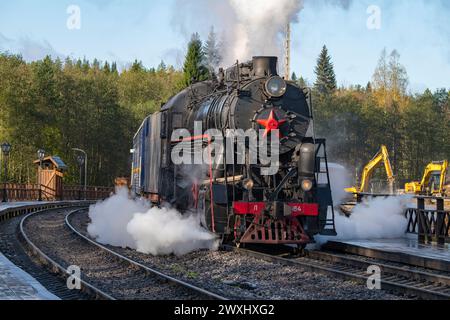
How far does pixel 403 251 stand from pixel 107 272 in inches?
249

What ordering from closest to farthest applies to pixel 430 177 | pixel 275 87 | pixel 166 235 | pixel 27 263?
pixel 275 87, pixel 27 263, pixel 166 235, pixel 430 177

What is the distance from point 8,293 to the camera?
8.17 m

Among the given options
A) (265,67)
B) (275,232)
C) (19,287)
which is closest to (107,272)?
(19,287)

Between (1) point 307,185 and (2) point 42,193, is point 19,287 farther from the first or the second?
(2) point 42,193

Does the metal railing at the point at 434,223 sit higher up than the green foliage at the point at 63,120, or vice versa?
the green foliage at the point at 63,120

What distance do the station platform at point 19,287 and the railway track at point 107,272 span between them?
2.32 feet

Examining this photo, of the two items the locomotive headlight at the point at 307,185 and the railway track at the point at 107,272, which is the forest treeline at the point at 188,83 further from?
the locomotive headlight at the point at 307,185

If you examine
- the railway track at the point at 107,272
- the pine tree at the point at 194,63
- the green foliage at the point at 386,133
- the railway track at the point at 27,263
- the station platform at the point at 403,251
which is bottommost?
the railway track at the point at 27,263

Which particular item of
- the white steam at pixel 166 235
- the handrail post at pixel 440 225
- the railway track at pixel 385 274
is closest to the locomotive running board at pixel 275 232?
the railway track at pixel 385 274

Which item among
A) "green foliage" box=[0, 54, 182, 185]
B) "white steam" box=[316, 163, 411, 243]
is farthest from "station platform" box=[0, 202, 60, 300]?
"green foliage" box=[0, 54, 182, 185]

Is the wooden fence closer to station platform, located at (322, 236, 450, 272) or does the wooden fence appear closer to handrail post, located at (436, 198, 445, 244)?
station platform, located at (322, 236, 450, 272)

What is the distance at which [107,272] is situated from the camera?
1120 centimetres

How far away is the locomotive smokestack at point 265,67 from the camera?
516 inches

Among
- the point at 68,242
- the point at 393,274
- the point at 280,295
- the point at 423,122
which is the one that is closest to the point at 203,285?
the point at 280,295
